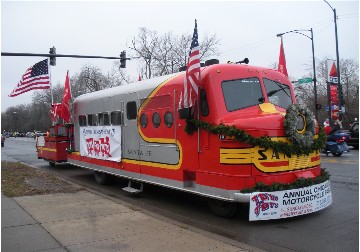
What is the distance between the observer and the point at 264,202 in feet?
22.3

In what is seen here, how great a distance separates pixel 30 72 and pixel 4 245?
1288cm

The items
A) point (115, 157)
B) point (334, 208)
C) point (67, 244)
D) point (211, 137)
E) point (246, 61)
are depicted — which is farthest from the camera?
point (115, 157)

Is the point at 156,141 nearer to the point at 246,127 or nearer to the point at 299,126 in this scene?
the point at 246,127

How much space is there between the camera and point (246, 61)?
8.88m

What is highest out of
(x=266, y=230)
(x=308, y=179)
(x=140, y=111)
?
(x=140, y=111)

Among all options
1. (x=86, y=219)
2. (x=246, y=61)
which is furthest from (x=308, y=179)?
(x=86, y=219)

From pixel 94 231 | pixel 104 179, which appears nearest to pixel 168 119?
pixel 94 231

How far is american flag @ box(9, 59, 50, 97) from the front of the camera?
17078 mm

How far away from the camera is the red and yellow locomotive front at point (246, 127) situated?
6891 millimetres

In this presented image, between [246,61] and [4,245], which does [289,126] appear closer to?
[246,61]

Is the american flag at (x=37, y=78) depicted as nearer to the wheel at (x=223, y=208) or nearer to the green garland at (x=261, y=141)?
the green garland at (x=261, y=141)

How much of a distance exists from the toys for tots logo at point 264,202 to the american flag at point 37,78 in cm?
1269

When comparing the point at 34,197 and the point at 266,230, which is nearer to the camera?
the point at 266,230

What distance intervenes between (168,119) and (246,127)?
224cm
